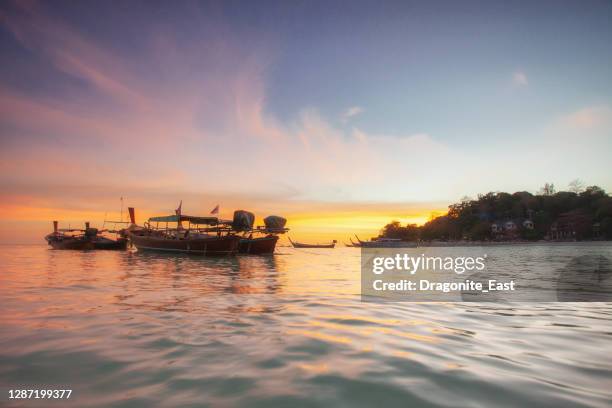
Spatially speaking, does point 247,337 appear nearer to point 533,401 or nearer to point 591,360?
point 533,401

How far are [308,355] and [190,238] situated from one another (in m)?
39.2

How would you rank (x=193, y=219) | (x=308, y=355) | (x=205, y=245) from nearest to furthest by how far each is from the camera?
(x=308, y=355) → (x=205, y=245) → (x=193, y=219)

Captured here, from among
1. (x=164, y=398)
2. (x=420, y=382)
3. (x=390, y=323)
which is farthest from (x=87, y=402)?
(x=390, y=323)

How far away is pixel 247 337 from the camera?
578 cm

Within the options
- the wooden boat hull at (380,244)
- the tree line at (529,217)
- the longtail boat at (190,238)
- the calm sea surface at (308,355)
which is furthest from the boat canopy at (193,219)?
the tree line at (529,217)

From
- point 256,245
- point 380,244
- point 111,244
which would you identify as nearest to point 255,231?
point 256,245

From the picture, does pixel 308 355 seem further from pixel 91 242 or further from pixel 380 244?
pixel 380 244

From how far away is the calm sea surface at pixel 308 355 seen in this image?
344cm

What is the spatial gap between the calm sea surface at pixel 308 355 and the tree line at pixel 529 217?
14091 centimetres

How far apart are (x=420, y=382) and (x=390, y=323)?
3268 mm

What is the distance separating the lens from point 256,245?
152 feet

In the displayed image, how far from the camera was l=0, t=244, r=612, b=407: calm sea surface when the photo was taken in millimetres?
3439

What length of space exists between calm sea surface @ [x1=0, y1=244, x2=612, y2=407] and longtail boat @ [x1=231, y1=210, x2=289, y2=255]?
122ft

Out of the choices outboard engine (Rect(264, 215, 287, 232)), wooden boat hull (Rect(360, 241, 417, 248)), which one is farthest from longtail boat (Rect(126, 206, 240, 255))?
wooden boat hull (Rect(360, 241, 417, 248))
